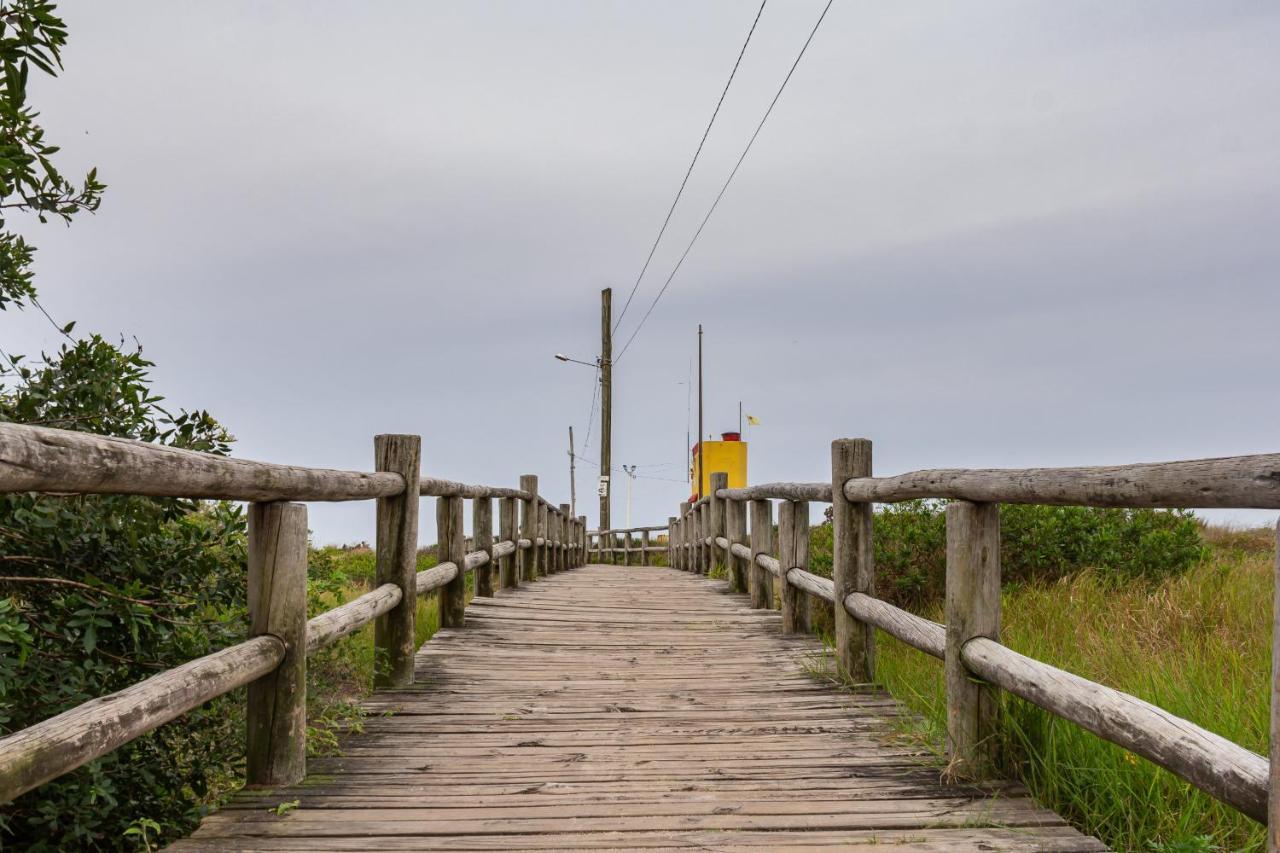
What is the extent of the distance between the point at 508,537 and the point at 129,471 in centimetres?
705

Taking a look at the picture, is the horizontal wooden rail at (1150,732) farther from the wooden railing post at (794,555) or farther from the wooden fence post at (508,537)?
the wooden fence post at (508,537)

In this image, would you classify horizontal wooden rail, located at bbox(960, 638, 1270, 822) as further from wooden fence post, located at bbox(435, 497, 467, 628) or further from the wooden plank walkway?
wooden fence post, located at bbox(435, 497, 467, 628)

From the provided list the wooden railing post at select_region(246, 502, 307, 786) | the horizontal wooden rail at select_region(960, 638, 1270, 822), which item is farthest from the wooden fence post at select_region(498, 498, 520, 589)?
the horizontal wooden rail at select_region(960, 638, 1270, 822)

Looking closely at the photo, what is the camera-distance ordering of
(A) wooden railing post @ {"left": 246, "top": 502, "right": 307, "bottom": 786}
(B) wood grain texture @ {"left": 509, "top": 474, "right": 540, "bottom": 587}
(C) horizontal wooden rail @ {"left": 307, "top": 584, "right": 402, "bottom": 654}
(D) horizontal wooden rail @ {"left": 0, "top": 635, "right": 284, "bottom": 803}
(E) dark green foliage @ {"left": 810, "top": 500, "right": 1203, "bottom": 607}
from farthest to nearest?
(B) wood grain texture @ {"left": 509, "top": 474, "right": 540, "bottom": 587}, (E) dark green foliage @ {"left": 810, "top": 500, "right": 1203, "bottom": 607}, (C) horizontal wooden rail @ {"left": 307, "top": 584, "right": 402, "bottom": 654}, (A) wooden railing post @ {"left": 246, "top": 502, "right": 307, "bottom": 786}, (D) horizontal wooden rail @ {"left": 0, "top": 635, "right": 284, "bottom": 803}

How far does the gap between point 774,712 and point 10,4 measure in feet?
12.4

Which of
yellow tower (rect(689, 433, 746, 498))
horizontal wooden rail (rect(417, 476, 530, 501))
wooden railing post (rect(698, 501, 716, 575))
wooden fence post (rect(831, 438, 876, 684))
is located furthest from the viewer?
yellow tower (rect(689, 433, 746, 498))

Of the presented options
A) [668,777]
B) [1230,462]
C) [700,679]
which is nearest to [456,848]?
[668,777]

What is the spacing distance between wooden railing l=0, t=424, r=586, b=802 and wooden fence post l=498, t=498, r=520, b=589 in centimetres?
260

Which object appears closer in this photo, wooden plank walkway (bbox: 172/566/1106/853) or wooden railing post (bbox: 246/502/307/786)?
wooden plank walkway (bbox: 172/566/1106/853)

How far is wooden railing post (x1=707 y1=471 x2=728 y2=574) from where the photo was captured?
10.7 m

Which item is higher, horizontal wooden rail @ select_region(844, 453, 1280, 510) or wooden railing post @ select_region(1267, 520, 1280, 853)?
horizontal wooden rail @ select_region(844, 453, 1280, 510)

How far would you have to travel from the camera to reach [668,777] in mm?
3352

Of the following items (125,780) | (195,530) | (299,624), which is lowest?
(125,780)

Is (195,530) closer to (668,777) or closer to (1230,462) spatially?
(668,777)
